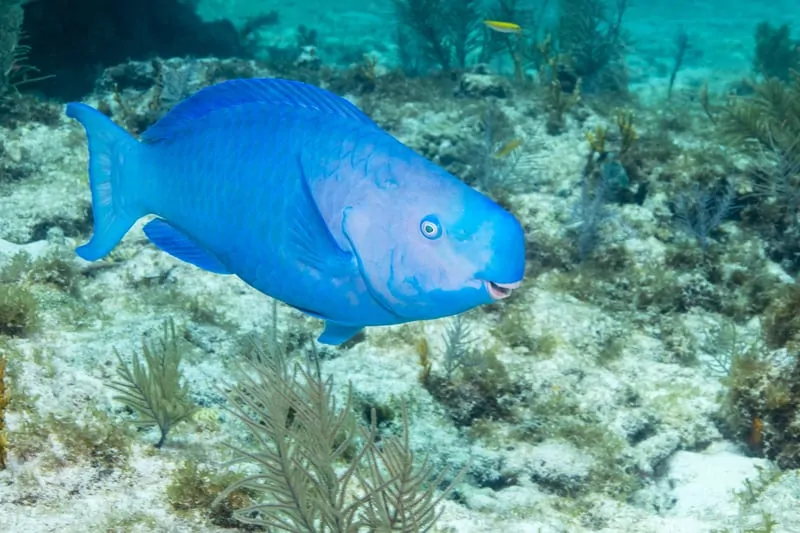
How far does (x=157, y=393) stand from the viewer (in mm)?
3082

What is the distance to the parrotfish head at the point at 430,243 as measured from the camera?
51.9 inches

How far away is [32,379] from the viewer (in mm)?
3195

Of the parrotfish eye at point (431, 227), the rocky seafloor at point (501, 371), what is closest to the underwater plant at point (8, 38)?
the rocky seafloor at point (501, 371)

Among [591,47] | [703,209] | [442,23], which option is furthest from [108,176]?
[442,23]

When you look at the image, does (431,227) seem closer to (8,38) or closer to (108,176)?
(108,176)

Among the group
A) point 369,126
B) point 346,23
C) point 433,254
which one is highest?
point 369,126

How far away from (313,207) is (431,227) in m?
0.31

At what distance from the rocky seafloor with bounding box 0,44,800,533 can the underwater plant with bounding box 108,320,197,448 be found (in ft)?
0.38

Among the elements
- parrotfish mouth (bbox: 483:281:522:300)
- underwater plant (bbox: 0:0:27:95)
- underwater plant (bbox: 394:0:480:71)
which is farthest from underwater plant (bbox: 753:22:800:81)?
parrotfish mouth (bbox: 483:281:522:300)

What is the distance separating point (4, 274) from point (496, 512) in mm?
3964

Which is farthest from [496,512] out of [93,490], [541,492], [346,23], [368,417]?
[346,23]

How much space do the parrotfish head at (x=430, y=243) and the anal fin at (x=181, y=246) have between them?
51 centimetres

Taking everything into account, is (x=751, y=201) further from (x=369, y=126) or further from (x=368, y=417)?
(x=369, y=126)

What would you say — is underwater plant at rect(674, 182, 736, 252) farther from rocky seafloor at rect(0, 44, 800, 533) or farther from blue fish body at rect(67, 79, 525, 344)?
blue fish body at rect(67, 79, 525, 344)
